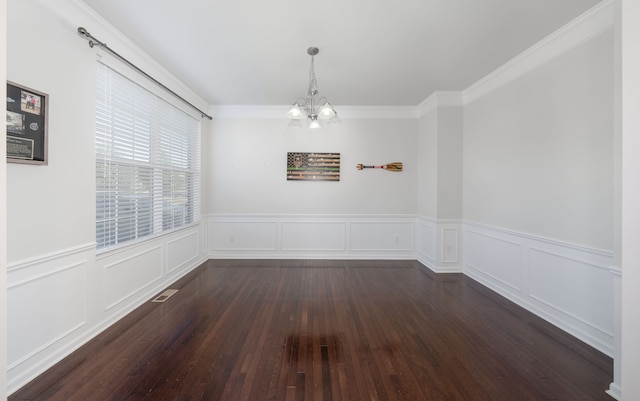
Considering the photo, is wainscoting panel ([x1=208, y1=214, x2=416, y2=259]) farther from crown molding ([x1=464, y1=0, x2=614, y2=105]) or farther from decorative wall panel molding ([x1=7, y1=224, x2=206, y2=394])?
crown molding ([x1=464, y1=0, x2=614, y2=105])

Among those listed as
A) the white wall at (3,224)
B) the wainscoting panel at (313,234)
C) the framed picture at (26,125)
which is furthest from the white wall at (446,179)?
the framed picture at (26,125)

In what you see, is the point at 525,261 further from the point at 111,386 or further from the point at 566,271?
the point at 111,386

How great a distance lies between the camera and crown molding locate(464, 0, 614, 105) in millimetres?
2248

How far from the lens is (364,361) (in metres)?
2.07

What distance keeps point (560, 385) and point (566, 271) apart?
122 centimetres

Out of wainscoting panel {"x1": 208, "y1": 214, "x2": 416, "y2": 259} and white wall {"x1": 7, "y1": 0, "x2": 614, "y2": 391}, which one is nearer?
white wall {"x1": 7, "y1": 0, "x2": 614, "y2": 391}

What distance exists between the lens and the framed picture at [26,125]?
1733 millimetres

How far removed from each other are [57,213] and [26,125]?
69 centimetres

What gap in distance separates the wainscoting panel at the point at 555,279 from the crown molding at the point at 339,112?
2566mm

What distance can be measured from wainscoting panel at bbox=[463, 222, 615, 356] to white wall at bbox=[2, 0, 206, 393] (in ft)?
14.4

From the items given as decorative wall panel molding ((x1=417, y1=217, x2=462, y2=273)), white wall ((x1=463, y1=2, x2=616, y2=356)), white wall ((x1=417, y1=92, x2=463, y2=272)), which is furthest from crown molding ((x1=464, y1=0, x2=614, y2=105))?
decorative wall panel molding ((x1=417, y1=217, x2=462, y2=273))

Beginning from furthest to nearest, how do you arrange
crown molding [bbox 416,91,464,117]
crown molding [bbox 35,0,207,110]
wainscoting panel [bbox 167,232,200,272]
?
crown molding [bbox 416,91,464,117] → wainscoting panel [bbox 167,232,200,272] → crown molding [bbox 35,0,207,110]

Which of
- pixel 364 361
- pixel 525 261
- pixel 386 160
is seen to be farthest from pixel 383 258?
pixel 364 361

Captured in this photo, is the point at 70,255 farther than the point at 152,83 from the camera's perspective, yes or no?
No
